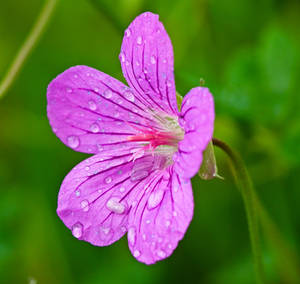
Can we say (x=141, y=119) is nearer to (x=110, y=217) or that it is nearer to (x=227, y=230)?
(x=110, y=217)

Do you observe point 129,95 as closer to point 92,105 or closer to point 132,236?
point 92,105

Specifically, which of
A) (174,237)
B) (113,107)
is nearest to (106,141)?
(113,107)

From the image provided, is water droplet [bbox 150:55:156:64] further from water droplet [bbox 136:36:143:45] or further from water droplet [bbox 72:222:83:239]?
water droplet [bbox 72:222:83:239]

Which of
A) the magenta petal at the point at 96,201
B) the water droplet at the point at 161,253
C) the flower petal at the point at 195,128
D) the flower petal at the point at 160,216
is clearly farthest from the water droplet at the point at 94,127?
the water droplet at the point at 161,253

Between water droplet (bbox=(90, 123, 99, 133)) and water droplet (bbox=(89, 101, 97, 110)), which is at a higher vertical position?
water droplet (bbox=(89, 101, 97, 110))

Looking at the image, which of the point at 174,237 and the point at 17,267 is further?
the point at 17,267

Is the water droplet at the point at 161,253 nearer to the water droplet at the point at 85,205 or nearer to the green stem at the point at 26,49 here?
the water droplet at the point at 85,205

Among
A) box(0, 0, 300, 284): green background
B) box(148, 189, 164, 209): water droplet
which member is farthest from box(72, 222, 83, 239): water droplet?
box(0, 0, 300, 284): green background
